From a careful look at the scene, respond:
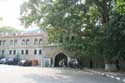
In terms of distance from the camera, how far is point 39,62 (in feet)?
195

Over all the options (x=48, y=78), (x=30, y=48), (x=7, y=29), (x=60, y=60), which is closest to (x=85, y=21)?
(x=48, y=78)

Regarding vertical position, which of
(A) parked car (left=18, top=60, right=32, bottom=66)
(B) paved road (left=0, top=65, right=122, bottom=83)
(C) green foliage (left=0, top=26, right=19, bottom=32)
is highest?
(C) green foliage (left=0, top=26, right=19, bottom=32)

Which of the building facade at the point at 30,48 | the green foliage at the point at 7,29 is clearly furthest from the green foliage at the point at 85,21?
the green foliage at the point at 7,29

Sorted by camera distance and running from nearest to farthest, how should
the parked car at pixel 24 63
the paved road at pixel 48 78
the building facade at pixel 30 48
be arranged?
the paved road at pixel 48 78
the parked car at pixel 24 63
the building facade at pixel 30 48

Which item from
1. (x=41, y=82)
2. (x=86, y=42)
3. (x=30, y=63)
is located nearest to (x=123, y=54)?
(x=86, y=42)

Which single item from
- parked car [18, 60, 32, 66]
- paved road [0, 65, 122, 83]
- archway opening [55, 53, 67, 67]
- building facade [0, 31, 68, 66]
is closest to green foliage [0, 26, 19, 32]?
building facade [0, 31, 68, 66]

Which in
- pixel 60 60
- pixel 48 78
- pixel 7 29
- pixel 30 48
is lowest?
pixel 48 78

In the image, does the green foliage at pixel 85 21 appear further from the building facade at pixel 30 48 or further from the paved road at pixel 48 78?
the building facade at pixel 30 48

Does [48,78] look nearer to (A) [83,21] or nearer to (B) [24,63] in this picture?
(A) [83,21]

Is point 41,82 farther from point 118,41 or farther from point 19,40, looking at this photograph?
point 19,40

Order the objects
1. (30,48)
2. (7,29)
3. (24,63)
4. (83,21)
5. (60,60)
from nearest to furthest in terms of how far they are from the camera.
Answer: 1. (83,21)
2. (24,63)
3. (60,60)
4. (30,48)
5. (7,29)

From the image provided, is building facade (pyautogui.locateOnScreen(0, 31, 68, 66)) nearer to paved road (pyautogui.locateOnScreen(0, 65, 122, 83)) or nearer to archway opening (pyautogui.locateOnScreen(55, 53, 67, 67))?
archway opening (pyautogui.locateOnScreen(55, 53, 67, 67))

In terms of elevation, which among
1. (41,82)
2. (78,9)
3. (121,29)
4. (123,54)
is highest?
(78,9)

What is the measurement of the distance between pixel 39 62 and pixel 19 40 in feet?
29.9
